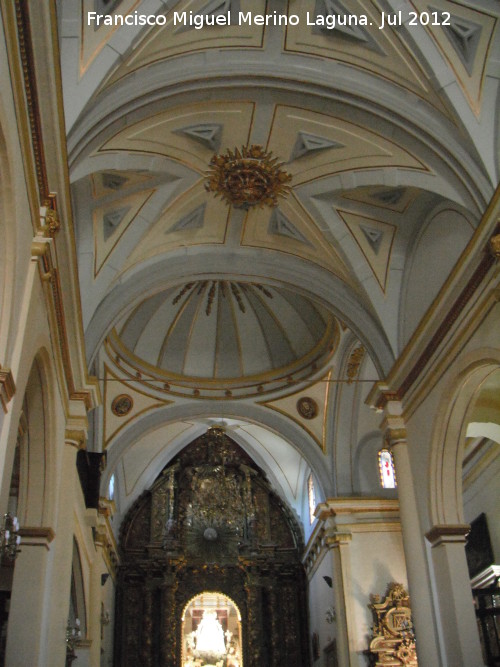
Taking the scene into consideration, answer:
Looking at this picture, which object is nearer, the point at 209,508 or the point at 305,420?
the point at 305,420

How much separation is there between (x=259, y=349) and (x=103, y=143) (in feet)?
32.1

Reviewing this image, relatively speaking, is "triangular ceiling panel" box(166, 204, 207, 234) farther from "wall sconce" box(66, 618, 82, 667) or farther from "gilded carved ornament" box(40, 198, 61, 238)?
"wall sconce" box(66, 618, 82, 667)

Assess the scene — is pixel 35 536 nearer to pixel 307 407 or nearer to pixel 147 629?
pixel 307 407

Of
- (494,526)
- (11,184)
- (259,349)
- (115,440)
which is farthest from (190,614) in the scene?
(11,184)

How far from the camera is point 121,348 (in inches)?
658

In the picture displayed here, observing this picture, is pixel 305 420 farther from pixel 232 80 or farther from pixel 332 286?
pixel 232 80

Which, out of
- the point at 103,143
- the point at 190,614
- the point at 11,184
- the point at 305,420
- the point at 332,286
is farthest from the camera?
the point at 190,614

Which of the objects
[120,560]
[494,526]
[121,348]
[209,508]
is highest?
[121,348]

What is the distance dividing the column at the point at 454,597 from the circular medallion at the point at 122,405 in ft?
30.4

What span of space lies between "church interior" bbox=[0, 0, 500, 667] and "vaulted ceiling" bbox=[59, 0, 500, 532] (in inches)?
1.4

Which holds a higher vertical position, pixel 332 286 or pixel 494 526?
pixel 332 286

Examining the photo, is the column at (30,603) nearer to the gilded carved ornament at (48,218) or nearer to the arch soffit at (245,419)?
the gilded carved ornament at (48,218)

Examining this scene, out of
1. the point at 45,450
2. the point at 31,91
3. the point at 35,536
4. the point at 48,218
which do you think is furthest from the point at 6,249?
the point at 35,536

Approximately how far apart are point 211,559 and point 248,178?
13582 millimetres
